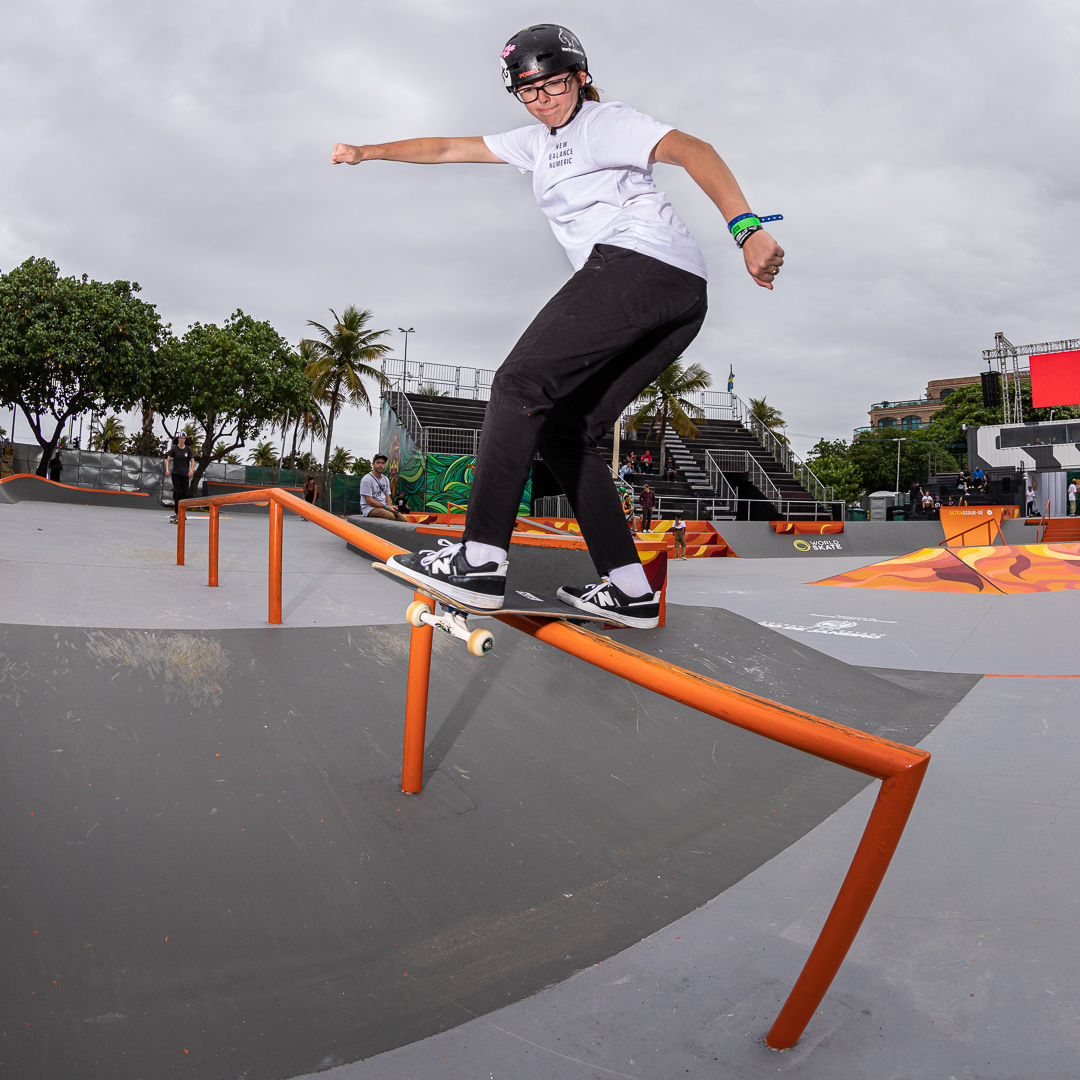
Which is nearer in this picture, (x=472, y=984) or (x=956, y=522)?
(x=472, y=984)

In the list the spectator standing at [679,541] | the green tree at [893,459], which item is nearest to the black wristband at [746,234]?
the spectator standing at [679,541]

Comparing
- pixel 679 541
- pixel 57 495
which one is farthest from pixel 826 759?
pixel 57 495

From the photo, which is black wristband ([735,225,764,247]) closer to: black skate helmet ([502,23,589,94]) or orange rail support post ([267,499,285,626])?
black skate helmet ([502,23,589,94])

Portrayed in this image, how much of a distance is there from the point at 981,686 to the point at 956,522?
15.8 metres

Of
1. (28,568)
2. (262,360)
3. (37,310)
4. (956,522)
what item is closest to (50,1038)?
(28,568)

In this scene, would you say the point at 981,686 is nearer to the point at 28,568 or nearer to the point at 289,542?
the point at 28,568

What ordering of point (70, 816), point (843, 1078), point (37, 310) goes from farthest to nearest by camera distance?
point (37, 310) < point (70, 816) < point (843, 1078)

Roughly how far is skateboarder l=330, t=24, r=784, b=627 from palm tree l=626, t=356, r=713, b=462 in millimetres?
31159

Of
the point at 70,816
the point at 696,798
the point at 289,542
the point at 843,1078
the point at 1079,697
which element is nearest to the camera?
the point at 843,1078

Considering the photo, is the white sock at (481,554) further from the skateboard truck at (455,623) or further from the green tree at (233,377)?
the green tree at (233,377)

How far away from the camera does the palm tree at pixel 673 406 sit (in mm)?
33500

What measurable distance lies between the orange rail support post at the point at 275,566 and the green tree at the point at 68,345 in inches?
1039

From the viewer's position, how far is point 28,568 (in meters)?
5.32

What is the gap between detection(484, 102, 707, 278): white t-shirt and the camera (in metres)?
1.91
